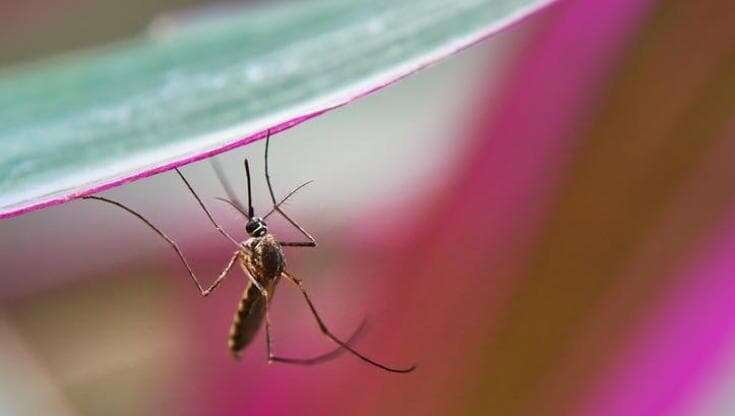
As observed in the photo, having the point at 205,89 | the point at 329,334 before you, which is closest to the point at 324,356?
the point at 329,334

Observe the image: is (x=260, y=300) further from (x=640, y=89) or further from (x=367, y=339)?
(x=640, y=89)

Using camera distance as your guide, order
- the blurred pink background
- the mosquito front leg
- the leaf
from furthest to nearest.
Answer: the mosquito front leg, the blurred pink background, the leaf

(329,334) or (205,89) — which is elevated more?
(205,89)

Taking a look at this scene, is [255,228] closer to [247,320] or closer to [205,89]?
[247,320]

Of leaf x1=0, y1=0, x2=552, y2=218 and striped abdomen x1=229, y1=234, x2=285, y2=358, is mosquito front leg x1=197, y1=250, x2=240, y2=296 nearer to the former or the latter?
striped abdomen x1=229, y1=234, x2=285, y2=358

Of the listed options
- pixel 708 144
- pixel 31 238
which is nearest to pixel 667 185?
pixel 708 144

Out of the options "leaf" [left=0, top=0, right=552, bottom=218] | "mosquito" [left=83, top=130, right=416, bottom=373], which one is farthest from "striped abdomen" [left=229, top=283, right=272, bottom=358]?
"leaf" [left=0, top=0, right=552, bottom=218]

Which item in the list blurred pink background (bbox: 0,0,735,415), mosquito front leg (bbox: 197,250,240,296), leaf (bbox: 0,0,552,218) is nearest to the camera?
leaf (bbox: 0,0,552,218)
